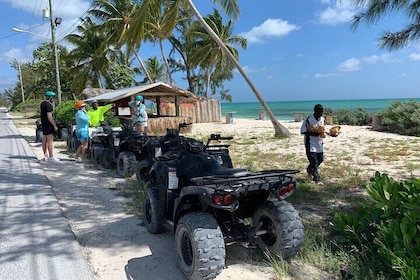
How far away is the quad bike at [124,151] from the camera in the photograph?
7.36m

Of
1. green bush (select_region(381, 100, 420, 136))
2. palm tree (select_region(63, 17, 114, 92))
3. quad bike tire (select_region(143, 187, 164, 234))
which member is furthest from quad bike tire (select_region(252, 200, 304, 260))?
palm tree (select_region(63, 17, 114, 92))

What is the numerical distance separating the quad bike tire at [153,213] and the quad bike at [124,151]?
2878mm

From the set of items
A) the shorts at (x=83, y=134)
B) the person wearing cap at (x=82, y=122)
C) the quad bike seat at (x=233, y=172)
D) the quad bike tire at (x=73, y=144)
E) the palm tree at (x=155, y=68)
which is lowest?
the quad bike tire at (x=73, y=144)

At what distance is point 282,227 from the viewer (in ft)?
10.7

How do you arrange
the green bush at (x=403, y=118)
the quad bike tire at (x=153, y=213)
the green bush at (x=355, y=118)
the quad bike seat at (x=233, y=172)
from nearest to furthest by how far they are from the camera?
the quad bike seat at (x=233, y=172)
the quad bike tire at (x=153, y=213)
the green bush at (x=403, y=118)
the green bush at (x=355, y=118)

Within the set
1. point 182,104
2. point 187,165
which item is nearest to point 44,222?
point 187,165

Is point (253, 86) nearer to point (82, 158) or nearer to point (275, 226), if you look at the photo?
point (82, 158)

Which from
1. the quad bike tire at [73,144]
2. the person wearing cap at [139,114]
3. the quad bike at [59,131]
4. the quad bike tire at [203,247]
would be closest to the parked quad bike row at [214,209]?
the quad bike tire at [203,247]

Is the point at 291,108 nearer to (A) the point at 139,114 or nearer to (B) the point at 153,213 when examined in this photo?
(A) the point at 139,114

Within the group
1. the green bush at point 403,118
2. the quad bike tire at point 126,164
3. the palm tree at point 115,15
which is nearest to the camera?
the quad bike tire at point 126,164

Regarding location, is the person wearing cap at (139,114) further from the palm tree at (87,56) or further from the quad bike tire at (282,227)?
the palm tree at (87,56)

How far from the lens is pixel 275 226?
3352 mm

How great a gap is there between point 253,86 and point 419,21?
9.90 metres

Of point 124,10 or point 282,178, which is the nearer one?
point 282,178
